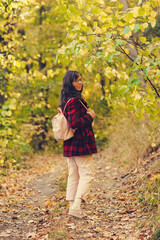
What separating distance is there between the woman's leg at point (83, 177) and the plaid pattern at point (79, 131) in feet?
0.45

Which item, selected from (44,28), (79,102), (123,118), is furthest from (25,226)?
(44,28)

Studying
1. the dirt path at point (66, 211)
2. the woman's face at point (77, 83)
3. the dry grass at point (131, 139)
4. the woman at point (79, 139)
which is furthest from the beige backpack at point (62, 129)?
the dry grass at point (131, 139)

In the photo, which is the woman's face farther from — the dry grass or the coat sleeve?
the dry grass

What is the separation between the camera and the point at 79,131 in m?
3.96

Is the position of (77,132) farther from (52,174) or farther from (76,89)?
(52,174)

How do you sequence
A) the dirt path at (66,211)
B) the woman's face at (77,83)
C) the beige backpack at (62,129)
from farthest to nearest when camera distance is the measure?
the woman's face at (77,83) < the beige backpack at (62,129) < the dirt path at (66,211)

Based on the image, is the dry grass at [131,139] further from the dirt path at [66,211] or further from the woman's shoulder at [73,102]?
the woman's shoulder at [73,102]

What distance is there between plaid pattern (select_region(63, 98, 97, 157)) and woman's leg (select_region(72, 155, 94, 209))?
5.4 inches

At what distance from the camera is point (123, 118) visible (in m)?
7.64

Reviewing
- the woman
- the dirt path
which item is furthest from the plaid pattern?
the dirt path

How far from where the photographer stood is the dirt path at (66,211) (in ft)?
11.8

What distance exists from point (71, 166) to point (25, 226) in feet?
3.54

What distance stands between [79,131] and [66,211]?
1330 millimetres

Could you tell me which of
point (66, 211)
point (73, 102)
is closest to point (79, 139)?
point (73, 102)
